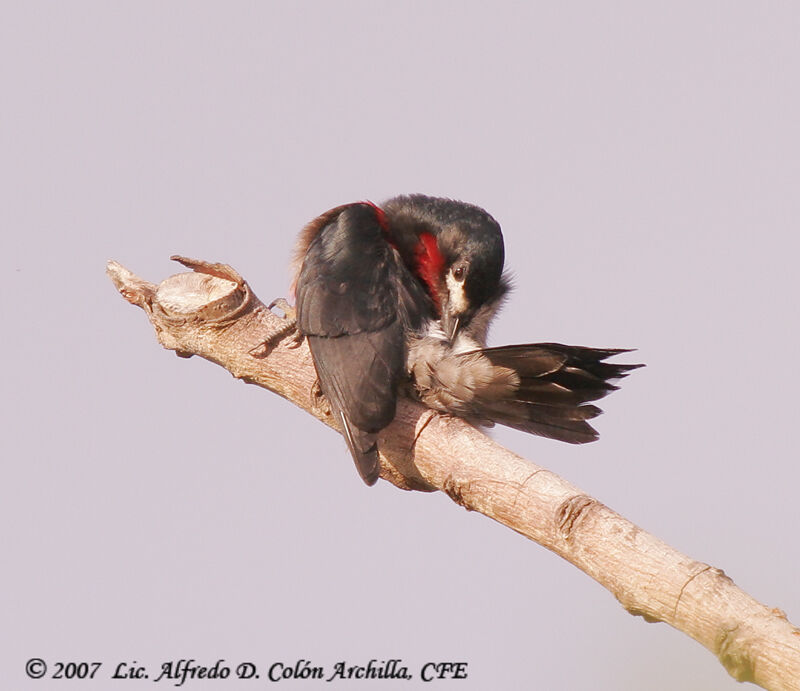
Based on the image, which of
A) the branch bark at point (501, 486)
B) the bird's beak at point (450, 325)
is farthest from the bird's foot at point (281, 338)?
the bird's beak at point (450, 325)

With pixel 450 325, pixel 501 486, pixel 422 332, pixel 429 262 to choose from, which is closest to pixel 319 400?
pixel 422 332

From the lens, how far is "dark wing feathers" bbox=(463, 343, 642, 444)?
3.66m

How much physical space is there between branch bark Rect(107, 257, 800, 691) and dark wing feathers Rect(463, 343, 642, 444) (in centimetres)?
29

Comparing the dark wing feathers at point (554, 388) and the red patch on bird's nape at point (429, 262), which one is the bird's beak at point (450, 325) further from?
the dark wing feathers at point (554, 388)

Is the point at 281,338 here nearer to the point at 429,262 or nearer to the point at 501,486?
the point at 429,262

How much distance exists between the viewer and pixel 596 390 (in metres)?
3.78

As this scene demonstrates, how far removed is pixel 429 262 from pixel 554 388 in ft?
4.34

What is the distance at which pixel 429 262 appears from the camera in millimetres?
4914

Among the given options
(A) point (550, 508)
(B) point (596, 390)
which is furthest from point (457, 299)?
(A) point (550, 508)

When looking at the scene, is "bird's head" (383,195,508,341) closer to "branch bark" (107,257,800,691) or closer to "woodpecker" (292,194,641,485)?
"woodpecker" (292,194,641,485)

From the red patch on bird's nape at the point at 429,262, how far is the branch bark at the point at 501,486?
74 centimetres

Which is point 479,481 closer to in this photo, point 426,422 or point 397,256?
point 426,422

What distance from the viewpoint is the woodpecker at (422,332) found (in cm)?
380

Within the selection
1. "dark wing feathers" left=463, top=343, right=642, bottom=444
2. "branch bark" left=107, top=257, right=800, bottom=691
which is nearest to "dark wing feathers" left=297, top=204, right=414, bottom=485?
"branch bark" left=107, top=257, right=800, bottom=691
